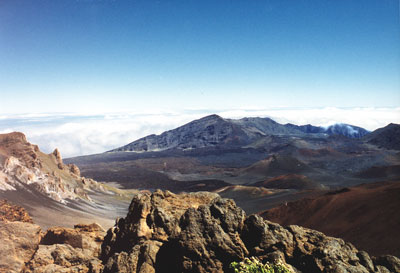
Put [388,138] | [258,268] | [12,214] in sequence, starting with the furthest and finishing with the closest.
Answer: [388,138] → [12,214] → [258,268]

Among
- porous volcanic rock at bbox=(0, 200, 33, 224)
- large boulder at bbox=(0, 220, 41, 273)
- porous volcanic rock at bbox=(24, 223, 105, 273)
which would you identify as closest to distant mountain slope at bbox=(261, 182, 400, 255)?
porous volcanic rock at bbox=(24, 223, 105, 273)

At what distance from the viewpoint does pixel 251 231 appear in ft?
36.1

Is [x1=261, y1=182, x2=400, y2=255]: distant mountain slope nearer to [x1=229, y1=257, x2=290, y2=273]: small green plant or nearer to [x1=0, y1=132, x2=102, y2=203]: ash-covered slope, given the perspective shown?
[x1=229, y1=257, x2=290, y2=273]: small green plant

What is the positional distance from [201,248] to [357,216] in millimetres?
24614

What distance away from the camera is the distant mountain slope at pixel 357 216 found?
22436 millimetres

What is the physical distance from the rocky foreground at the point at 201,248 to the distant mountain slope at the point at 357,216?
13000 mm

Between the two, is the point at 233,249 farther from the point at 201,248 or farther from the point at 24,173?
the point at 24,173

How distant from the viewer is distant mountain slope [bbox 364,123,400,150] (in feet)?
486

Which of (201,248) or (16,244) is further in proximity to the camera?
(16,244)

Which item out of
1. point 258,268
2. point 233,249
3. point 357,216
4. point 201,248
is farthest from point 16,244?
point 357,216

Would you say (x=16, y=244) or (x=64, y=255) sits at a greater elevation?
(x=16, y=244)

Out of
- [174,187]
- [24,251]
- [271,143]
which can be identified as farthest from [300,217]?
[271,143]

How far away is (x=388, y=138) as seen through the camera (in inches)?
6152

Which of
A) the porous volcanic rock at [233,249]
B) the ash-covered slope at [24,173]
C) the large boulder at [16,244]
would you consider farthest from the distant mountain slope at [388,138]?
the large boulder at [16,244]
